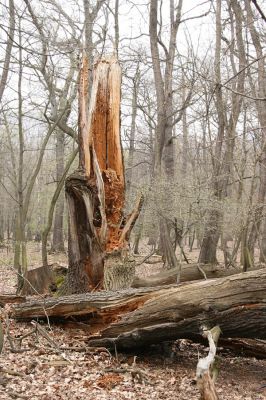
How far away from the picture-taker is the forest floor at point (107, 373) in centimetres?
450

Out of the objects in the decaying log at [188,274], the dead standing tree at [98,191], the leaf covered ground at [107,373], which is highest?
the dead standing tree at [98,191]

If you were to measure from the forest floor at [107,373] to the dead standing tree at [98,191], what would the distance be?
1.52 metres

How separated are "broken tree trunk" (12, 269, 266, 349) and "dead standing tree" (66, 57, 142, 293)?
1.84 meters

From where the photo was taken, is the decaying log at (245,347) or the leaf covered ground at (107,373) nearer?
the leaf covered ground at (107,373)

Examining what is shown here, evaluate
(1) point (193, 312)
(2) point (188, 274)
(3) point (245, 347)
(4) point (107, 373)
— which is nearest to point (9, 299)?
(4) point (107, 373)

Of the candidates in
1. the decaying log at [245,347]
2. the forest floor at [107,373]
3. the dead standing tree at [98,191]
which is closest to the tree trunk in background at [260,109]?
the dead standing tree at [98,191]

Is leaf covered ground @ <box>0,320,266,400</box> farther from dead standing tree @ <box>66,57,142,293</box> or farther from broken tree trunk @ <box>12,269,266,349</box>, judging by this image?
dead standing tree @ <box>66,57,142,293</box>

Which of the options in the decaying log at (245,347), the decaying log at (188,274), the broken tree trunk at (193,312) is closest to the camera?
the broken tree trunk at (193,312)

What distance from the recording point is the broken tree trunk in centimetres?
485

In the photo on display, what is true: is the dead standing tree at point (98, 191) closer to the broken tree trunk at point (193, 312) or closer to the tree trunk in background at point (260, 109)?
the broken tree trunk at point (193, 312)

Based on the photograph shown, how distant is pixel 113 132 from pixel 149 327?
164 inches

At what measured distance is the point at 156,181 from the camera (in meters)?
13.2

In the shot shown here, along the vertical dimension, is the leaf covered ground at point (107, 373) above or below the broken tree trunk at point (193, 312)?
below

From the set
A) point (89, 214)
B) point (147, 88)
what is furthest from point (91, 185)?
point (147, 88)
